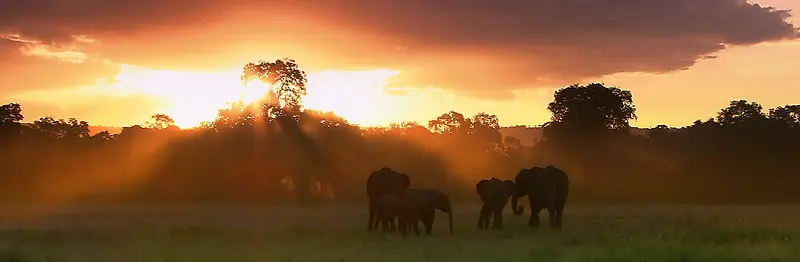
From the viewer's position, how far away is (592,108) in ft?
262

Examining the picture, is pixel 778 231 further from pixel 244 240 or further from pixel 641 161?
pixel 641 161

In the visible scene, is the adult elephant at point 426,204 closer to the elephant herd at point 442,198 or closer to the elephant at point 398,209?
the elephant herd at point 442,198

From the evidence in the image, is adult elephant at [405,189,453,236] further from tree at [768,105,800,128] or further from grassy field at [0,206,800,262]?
tree at [768,105,800,128]

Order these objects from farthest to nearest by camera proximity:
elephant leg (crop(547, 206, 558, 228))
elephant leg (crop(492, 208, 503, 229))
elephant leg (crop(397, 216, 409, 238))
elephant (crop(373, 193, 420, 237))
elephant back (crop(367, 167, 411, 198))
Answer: elephant back (crop(367, 167, 411, 198)), elephant leg (crop(547, 206, 558, 228)), elephant leg (crop(492, 208, 503, 229)), elephant (crop(373, 193, 420, 237)), elephant leg (crop(397, 216, 409, 238))

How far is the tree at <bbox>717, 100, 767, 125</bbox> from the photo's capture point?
80750mm

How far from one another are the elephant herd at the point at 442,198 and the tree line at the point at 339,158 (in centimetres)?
2853

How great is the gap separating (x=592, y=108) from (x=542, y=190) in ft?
152

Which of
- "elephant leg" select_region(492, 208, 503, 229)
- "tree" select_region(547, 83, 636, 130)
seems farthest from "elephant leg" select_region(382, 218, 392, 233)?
"tree" select_region(547, 83, 636, 130)

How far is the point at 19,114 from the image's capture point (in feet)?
283

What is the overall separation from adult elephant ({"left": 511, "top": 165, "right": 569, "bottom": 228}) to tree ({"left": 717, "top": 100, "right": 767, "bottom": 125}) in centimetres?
5055

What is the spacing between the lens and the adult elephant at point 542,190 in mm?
34875

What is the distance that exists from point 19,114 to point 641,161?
62289 millimetres

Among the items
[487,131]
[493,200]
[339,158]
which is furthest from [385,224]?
[487,131]

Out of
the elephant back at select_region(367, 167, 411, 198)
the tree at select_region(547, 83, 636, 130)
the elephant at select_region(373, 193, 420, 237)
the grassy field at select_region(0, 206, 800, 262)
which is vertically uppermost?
the tree at select_region(547, 83, 636, 130)
